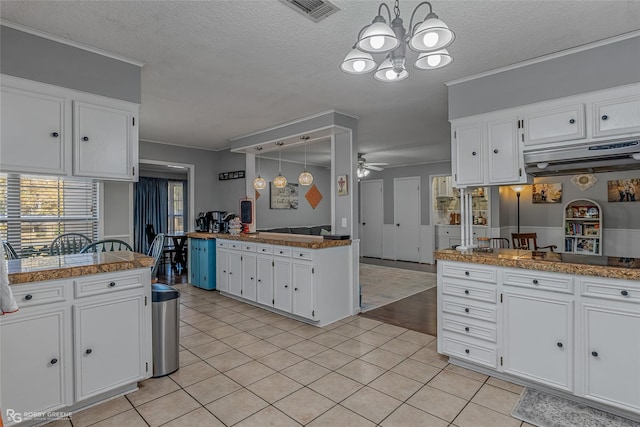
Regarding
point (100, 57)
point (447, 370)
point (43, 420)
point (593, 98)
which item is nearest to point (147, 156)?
point (100, 57)

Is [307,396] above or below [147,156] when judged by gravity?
below

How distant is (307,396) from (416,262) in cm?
661

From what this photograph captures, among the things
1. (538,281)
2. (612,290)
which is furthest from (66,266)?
(612,290)

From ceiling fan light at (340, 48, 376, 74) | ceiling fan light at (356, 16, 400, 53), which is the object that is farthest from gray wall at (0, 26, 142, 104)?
ceiling fan light at (356, 16, 400, 53)

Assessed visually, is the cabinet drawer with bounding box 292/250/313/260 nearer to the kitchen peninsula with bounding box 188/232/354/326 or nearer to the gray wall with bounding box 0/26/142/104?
the kitchen peninsula with bounding box 188/232/354/326

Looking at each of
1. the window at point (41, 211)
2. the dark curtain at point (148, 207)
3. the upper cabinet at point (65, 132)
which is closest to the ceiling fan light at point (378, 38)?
the upper cabinet at point (65, 132)

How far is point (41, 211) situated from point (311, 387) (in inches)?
157

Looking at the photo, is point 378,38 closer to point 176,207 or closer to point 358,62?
point 358,62

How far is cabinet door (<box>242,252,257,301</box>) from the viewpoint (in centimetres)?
456

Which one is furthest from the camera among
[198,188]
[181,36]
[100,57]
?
[198,188]

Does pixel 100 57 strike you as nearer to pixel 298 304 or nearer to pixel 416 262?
pixel 298 304

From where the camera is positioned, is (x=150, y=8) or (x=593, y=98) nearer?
(x=150, y=8)

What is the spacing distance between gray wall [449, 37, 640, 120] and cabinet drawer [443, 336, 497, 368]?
2.04m

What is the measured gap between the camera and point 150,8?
81.0 inches
